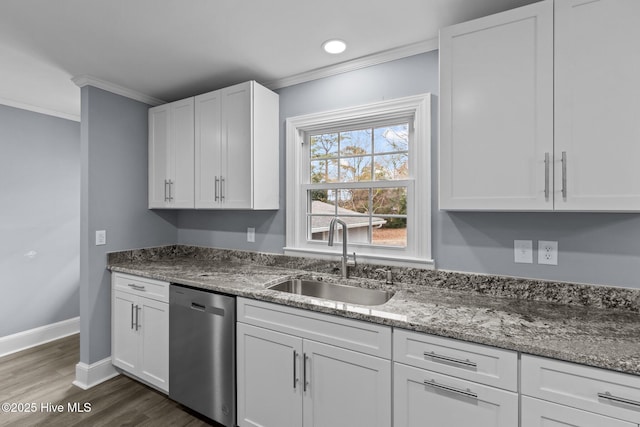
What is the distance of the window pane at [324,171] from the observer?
252cm

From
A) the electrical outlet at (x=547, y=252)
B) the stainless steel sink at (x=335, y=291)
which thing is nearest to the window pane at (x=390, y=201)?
the stainless steel sink at (x=335, y=291)

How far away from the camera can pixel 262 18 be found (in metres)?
Answer: 1.80

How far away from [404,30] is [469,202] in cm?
108

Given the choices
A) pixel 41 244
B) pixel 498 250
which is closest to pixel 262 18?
pixel 498 250

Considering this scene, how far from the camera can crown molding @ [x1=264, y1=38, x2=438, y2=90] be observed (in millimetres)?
2049

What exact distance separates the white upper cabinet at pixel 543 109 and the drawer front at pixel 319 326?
2.46 feet

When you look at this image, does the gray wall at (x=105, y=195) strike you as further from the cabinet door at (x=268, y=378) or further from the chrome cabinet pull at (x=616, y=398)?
the chrome cabinet pull at (x=616, y=398)

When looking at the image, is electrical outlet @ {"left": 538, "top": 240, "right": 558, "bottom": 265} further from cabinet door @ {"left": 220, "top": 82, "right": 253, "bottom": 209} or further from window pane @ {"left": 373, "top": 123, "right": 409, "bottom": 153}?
cabinet door @ {"left": 220, "top": 82, "right": 253, "bottom": 209}

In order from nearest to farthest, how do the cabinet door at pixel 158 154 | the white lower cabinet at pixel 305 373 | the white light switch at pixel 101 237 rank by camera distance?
the white lower cabinet at pixel 305 373
the white light switch at pixel 101 237
the cabinet door at pixel 158 154

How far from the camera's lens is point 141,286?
8.03ft

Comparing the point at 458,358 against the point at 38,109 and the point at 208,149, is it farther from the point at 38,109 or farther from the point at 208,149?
the point at 38,109

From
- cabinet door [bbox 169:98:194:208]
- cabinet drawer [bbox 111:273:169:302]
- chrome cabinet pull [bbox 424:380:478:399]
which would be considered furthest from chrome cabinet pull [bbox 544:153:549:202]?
cabinet door [bbox 169:98:194:208]

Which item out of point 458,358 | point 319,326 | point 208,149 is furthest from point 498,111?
point 208,149

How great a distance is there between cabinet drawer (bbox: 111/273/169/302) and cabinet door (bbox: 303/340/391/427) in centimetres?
120
